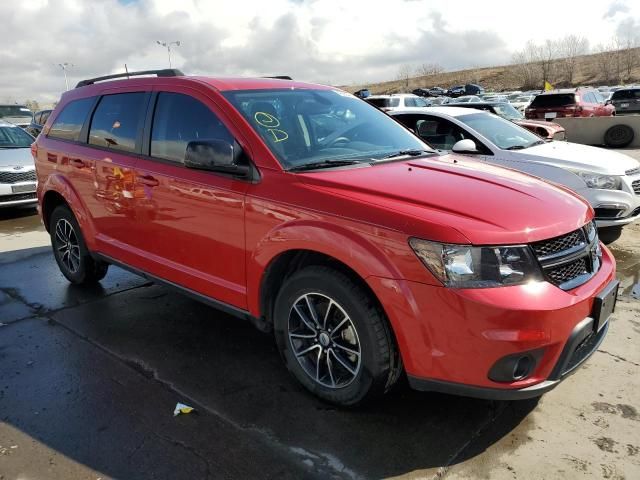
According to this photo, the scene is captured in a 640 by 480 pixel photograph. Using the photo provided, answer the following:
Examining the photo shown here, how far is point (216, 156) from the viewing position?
10.4 feet

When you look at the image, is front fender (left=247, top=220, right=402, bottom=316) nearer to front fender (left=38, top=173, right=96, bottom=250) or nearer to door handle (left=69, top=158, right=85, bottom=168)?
front fender (left=38, top=173, right=96, bottom=250)

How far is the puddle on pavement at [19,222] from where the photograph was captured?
26.7 feet

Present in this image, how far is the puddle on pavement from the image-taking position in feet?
26.7

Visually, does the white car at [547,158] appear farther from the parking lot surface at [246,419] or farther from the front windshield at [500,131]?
the parking lot surface at [246,419]

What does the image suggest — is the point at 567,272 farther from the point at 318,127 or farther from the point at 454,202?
the point at 318,127

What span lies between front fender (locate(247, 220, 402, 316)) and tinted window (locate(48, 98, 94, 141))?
2.57 metres

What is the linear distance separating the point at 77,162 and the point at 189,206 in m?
1.73

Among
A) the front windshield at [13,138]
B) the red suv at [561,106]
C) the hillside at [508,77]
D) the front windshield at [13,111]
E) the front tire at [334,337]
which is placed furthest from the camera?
the hillside at [508,77]

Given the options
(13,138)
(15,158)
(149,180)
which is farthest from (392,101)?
(149,180)

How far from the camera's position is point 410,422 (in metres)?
3.00

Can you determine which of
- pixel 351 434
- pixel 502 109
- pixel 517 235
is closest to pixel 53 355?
pixel 351 434

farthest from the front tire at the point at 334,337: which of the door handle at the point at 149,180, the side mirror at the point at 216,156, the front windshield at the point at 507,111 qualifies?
the front windshield at the point at 507,111

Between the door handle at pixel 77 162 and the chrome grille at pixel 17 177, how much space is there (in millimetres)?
5016

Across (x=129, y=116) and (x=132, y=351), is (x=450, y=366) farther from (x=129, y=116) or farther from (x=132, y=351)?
(x=129, y=116)
